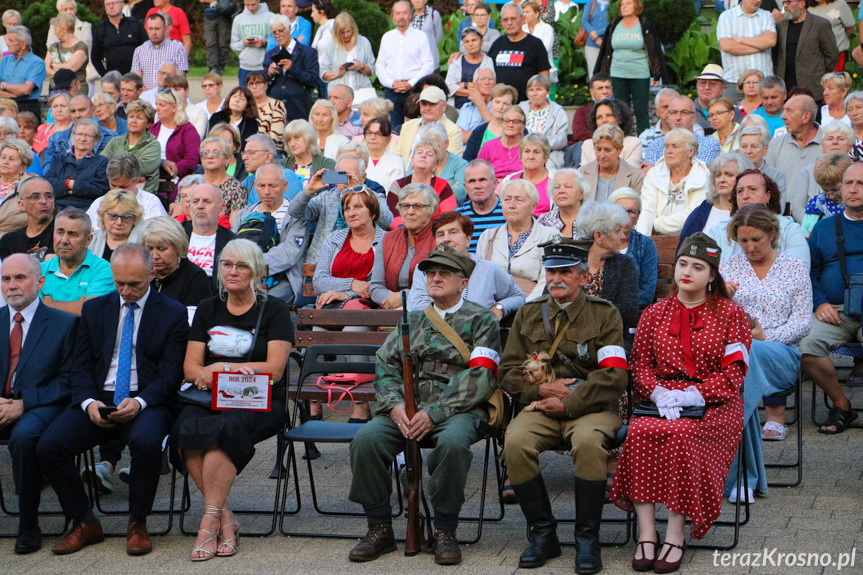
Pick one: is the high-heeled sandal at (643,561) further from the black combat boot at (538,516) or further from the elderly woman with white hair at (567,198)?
the elderly woman with white hair at (567,198)

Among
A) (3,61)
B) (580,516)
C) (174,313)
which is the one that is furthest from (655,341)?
(3,61)

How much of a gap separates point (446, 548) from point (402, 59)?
29.3 ft

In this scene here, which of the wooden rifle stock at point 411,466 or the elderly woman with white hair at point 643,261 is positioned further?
the elderly woman with white hair at point 643,261

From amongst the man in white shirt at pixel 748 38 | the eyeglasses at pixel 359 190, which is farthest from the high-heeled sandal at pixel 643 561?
the man in white shirt at pixel 748 38

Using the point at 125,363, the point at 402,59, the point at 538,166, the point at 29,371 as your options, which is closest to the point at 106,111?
the point at 402,59

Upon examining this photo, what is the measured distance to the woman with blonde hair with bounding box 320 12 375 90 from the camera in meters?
14.0

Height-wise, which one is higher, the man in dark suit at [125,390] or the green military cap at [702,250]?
the green military cap at [702,250]

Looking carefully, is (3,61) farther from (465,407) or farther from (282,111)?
(465,407)

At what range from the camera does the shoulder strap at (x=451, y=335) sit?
620 centimetres

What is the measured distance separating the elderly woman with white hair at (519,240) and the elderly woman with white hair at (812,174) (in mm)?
2635

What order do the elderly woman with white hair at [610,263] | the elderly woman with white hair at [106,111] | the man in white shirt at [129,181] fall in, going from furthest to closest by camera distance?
the elderly woman with white hair at [106,111] → the man in white shirt at [129,181] → the elderly woman with white hair at [610,263]

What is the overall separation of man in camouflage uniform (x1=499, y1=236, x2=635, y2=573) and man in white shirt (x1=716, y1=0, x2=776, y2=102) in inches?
303

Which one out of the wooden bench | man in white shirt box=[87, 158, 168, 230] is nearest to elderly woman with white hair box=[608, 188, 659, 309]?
the wooden bench

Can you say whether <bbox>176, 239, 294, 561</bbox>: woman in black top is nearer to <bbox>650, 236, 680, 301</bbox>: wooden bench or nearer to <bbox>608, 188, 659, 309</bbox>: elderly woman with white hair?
<bbox>608, 188, 659, 309</bbox>: elderly woman with white hair
